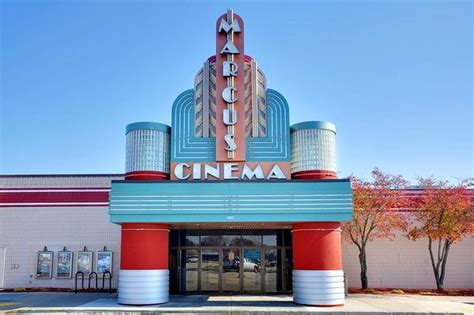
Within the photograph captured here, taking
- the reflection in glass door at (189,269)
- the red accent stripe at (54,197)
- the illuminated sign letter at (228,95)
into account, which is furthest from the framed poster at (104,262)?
the illuminated sign letter at (228,95)

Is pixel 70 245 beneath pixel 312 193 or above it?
beneath

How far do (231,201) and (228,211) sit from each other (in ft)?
1.32

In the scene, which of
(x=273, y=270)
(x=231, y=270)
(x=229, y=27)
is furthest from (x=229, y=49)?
(x=273, y=270)

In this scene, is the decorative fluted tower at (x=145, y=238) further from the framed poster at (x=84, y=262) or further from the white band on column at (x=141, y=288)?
the framed poster at (x=84, y=262)

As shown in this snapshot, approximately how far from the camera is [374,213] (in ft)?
76.2

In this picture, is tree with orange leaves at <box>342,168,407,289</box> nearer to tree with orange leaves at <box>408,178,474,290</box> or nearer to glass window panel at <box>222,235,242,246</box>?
tree with orange leaves at <box>408,178,474,290</box>

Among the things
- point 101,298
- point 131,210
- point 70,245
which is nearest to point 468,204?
point 131,210

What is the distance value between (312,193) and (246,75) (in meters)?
5.84

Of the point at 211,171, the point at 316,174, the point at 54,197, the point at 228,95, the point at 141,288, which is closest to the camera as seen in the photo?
the point at 141,288

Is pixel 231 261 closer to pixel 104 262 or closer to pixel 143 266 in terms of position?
pixel 143 266

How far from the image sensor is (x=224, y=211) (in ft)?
61.8

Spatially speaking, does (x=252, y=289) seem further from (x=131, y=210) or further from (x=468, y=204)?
(x=468, y=204)

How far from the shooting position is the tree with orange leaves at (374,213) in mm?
23172

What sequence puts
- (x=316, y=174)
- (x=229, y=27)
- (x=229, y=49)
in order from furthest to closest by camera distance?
1. (x=229, y=27)
2. (x=229, y=49)
3. (x=316, y=174)
